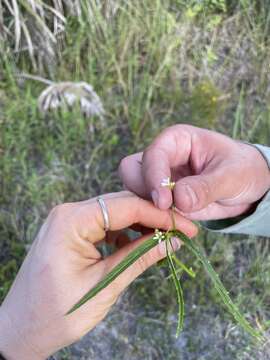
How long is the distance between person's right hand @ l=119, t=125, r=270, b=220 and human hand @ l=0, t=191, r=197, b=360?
90mm

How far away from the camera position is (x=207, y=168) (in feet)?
3.43

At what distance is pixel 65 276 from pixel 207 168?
40 centimetres

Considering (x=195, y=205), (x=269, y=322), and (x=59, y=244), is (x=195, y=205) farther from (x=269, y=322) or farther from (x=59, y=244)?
(x=269, y=322)

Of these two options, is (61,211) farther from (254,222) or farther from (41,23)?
(41,23)

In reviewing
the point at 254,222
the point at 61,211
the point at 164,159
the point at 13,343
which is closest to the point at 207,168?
the point at 164,159

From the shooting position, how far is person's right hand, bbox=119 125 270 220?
963 millimetres

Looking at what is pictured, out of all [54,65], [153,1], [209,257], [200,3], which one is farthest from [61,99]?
[209,257]

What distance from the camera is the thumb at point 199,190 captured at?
86 cm

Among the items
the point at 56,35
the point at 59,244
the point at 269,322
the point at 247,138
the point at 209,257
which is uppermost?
the point at 56,35

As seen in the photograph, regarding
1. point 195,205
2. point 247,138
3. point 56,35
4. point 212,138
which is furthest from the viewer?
point 56,35

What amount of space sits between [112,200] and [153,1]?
1.14 meters

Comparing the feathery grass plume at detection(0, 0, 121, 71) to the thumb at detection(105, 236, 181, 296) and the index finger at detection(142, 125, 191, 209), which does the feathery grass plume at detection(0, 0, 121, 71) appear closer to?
the index finger at detection(142, 125, 191, 209)

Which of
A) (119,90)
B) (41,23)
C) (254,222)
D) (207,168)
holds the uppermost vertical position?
(41,23)

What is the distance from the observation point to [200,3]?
1738mm
